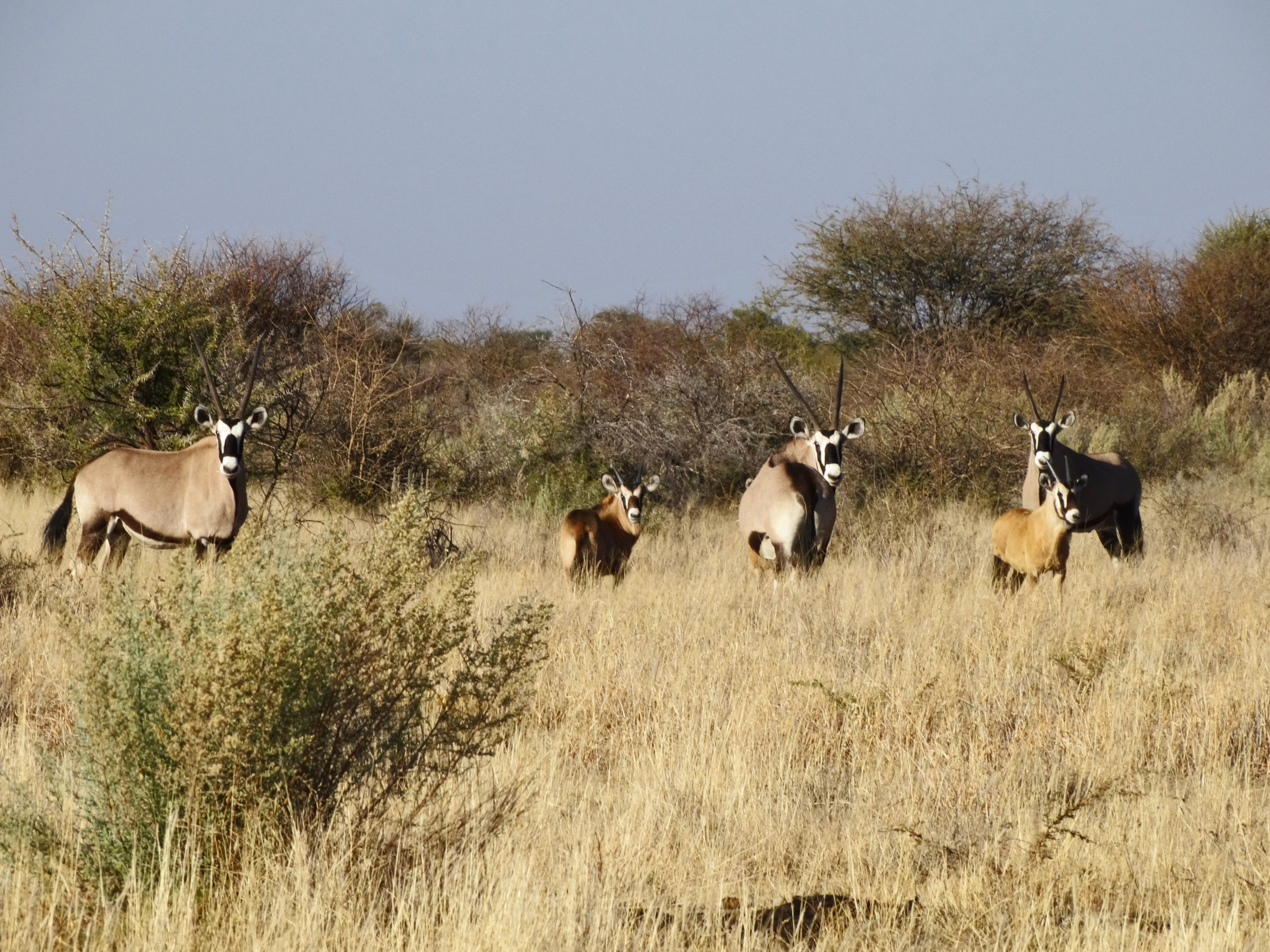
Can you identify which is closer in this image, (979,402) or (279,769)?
(279,769)

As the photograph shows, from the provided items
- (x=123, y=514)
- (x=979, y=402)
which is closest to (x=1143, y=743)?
(x=123, y=514)

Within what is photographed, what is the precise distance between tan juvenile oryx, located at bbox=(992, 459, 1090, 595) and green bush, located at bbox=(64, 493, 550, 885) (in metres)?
5.59

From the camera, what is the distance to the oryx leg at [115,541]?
8.70 m

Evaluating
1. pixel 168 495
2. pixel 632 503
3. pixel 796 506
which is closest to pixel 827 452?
pixel 796 506

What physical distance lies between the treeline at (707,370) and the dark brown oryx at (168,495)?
159 cm

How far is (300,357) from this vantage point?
14.1m

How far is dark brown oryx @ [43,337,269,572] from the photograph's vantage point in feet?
27.6

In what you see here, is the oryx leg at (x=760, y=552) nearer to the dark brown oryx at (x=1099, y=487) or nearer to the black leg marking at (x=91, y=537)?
the dark brown oryx at (x=1099, y=487)

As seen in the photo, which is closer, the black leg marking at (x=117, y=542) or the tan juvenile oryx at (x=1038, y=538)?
the tan juvenile oryx at (x=1038, y=538)

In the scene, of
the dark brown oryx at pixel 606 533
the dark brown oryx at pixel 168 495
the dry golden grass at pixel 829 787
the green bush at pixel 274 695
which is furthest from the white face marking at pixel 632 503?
the green bush at pixel 274 695

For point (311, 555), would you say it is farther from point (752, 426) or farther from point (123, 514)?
point (752, 426)

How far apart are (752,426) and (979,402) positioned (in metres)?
2.71

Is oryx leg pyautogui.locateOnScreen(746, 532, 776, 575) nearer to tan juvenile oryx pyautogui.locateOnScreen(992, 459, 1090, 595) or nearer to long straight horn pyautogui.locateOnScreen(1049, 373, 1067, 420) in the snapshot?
tan juvenile oryx pyautogui.locateOnScreen(992, 459, 1090, 595)

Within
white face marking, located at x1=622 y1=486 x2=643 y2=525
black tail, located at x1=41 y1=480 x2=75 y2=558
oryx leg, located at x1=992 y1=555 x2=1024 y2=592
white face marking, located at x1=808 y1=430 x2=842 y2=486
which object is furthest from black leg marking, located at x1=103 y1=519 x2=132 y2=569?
oryx leg, located at x1=992 y1=555 x2=1024 y2=592
